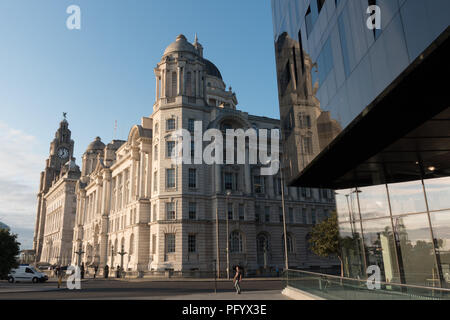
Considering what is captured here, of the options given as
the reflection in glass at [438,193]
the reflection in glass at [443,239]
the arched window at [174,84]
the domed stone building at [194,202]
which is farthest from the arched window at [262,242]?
the reflection in glass at [443,239]

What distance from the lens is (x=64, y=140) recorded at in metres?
164

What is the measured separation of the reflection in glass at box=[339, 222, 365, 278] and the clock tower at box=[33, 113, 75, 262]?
494 feet

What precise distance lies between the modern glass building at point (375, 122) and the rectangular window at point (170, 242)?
30195 mm

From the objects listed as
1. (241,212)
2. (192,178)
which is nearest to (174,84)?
(192,178)

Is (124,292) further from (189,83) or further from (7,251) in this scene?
(189,83)

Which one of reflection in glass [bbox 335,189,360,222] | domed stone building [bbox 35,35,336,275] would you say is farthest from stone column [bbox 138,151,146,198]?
reflection in glass [bbox 335,189,360,222]

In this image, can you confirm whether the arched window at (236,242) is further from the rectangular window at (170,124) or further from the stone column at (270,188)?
the rectangular window at (170,124)

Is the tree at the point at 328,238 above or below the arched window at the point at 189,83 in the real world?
below

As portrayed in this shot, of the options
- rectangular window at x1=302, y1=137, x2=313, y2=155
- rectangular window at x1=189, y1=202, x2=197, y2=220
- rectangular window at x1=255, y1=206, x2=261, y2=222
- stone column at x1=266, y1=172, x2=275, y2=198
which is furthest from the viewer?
stone column at x1=266, y1=172, x2=275, y2=198

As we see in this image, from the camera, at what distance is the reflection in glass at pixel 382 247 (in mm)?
19188

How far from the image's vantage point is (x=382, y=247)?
1984 centimetres

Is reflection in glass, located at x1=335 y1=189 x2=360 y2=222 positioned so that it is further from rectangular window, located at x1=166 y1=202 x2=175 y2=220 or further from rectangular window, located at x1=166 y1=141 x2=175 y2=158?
rectangular window, located at x1=166 y1=141 x2=175 y2=158

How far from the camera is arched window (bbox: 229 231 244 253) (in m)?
53.7

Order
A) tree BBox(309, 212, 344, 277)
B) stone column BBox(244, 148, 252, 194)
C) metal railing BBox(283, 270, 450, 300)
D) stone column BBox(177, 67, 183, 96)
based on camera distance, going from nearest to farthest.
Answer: metal railing BBox(283, 270, 450, 300)
tree BBox(309, 212, 344, 277)
stone column BBox(177, 67, 183, 96)
stone column BBox(244, 148, 252, 194)
